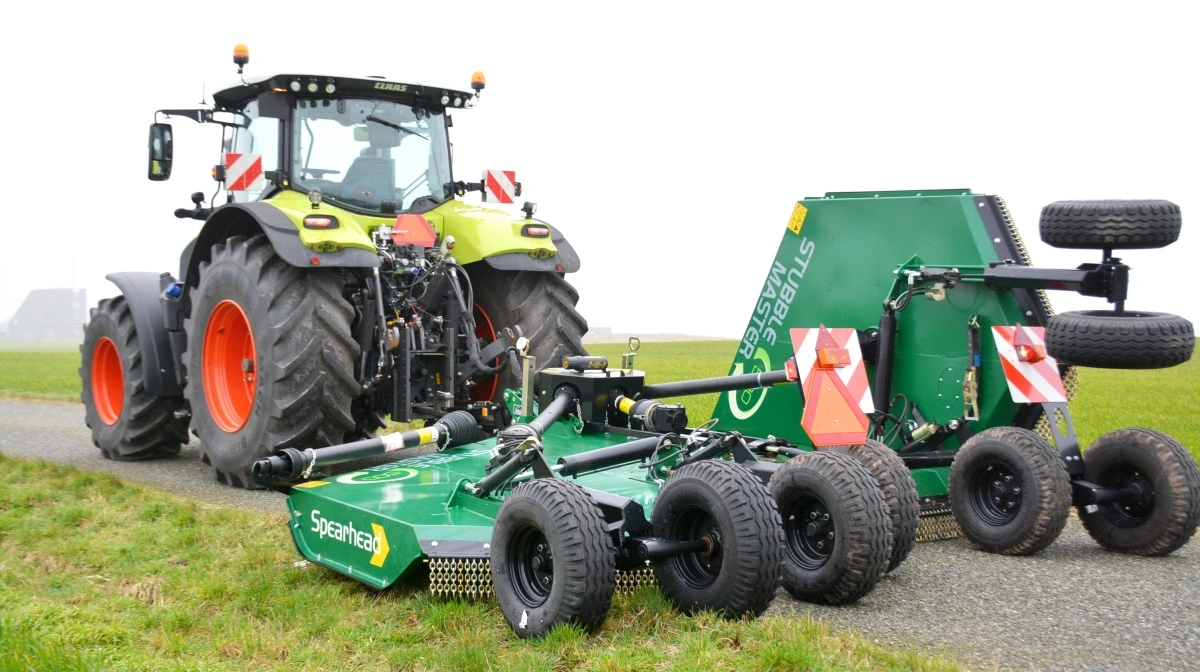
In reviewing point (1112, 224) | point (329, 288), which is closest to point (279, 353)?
point (329, 288)

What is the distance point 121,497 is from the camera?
270 inches

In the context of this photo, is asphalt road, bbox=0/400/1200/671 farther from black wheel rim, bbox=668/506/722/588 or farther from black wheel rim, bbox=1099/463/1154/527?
black wheel rim, bbox=668/506/722/588

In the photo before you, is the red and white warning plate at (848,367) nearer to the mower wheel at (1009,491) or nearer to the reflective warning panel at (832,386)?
the reflective warning panel at (832,386)

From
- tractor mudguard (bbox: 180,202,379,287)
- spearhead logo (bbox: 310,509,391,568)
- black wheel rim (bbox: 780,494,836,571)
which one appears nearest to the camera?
black wheel rim (bbox: 780,494,836,571)

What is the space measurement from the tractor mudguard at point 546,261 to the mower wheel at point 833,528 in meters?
3.54

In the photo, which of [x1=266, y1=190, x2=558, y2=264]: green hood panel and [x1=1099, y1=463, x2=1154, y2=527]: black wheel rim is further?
[x1=266, y1=190, x2=558, y2=264]: green hood panel

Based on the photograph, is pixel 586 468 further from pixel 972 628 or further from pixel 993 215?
pixel 993 215

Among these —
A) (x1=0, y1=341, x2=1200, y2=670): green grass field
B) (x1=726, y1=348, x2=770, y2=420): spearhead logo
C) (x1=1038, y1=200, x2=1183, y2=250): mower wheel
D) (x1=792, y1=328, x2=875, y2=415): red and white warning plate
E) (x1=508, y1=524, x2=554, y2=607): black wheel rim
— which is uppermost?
(x1=1038, y1=200, x2=1183, y2=250): mower wheel

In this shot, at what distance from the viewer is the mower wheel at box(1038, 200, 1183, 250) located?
4.97 meters

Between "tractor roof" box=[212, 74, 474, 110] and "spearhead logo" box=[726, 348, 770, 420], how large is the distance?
2929 mm

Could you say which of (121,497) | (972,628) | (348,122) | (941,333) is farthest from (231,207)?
(972,628)

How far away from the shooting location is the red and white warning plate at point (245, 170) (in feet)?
26.4

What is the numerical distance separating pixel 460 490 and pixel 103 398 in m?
5.59

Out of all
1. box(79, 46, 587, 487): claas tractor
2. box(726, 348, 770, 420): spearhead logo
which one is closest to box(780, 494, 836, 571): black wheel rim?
box(726, 348, 770, 420): spearhead logo
